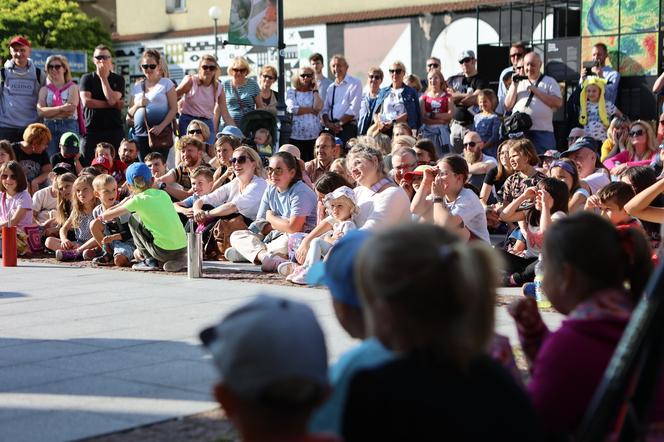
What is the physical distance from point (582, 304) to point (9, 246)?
9.55 m

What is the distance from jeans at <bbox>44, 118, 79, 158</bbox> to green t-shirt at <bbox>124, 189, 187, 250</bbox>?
4596mm

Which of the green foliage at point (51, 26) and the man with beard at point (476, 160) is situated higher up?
the green foliage at point (51, 26)

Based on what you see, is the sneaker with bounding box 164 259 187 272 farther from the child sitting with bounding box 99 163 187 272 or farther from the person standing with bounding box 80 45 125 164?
the person standing with bounding box 80 45 125 164

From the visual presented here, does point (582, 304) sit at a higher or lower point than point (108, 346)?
higher

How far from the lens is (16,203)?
42.9 feet

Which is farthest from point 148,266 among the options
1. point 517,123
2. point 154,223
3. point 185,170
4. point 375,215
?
point 517,123

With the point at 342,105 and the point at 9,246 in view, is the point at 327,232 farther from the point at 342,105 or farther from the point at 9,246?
the point at 342,105

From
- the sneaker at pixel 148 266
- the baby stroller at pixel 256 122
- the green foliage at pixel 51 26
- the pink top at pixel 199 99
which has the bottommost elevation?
the sneaker at pixel 148 266

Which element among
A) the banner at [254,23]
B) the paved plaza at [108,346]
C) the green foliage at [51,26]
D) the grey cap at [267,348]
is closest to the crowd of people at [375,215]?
the grey cap at [267,348]

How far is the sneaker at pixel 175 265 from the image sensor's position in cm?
1129

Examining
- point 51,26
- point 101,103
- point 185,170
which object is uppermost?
point 51,26

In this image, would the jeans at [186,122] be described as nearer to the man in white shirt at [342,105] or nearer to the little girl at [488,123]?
the man in white shirt at [342,105]

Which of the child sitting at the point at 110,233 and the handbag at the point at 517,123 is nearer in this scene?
the child sitting at the point at 110,233

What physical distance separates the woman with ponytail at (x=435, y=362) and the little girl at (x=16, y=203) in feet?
36.2
